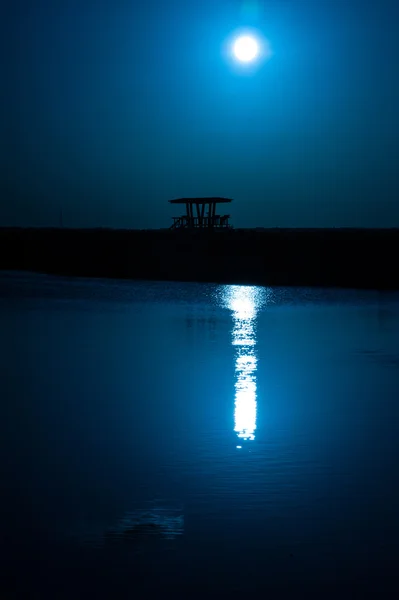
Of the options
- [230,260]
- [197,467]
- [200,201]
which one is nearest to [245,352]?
[197,467]

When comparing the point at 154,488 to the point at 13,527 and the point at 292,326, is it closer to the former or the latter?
the point at 13,527

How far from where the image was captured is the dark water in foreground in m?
6.06

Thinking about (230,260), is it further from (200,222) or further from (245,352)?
(245,352)

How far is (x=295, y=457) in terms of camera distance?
355 inches

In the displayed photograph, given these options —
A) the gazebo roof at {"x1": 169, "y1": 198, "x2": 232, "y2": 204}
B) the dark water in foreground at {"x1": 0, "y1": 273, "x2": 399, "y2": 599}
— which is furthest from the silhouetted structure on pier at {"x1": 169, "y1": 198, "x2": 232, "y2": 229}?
the dark water in foreground at {"x1": 0, "y1": 273, "x2": 399, "y2": 599}

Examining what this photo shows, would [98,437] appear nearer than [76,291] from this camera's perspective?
Yes

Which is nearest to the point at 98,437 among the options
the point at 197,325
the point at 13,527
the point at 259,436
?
the point at 259,436

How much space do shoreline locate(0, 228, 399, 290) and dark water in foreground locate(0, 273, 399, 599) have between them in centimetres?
2422

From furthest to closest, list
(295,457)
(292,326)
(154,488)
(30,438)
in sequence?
(292,326) < (30,438) < (295,457) < (154,488)

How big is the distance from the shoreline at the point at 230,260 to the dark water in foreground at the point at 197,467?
2422cm

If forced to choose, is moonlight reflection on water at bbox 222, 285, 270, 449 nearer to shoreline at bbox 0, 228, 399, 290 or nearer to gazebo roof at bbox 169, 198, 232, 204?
shoreline at bbox 0, 228, 399, 290

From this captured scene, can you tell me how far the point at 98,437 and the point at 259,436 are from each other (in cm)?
180

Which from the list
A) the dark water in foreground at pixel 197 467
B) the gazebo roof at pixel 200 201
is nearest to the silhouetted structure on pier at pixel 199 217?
the gazebo roof at pixel 200 201

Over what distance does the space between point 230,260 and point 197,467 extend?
45759 millimetres
